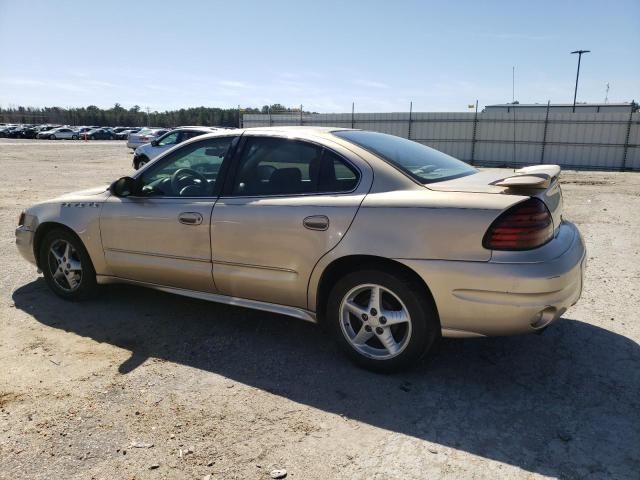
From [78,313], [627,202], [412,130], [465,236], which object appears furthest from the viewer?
[412,130]

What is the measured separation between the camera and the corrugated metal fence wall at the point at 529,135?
2230cm

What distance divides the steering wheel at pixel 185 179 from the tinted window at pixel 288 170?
384 mm

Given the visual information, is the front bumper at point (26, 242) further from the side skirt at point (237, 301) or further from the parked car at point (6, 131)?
the parked car at point (6, 131)

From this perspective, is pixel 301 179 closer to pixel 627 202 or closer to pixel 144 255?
pixel 144 255

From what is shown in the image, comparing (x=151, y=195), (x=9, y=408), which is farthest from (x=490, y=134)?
(x=9, y=408)

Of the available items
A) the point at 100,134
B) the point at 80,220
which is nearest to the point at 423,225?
the point at 80,220

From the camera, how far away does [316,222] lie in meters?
3.25

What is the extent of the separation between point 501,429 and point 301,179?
198cm

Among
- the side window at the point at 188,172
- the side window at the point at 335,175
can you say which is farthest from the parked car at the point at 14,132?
the side window at the point at 335,175

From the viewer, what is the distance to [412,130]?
26.7 meters

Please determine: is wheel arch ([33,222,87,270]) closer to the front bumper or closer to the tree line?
the front bumper

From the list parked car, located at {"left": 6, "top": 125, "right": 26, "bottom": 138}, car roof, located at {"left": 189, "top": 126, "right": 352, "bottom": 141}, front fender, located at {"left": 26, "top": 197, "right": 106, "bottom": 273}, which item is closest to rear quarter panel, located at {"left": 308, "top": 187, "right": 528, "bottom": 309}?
car roof, located at {"left": 189, "top": 126, "right": 352, "bottom": 141}

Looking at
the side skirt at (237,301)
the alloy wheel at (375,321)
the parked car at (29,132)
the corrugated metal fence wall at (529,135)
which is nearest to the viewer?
the alloy wheel at (375,321)

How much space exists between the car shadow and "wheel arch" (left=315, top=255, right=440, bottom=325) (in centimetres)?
45
